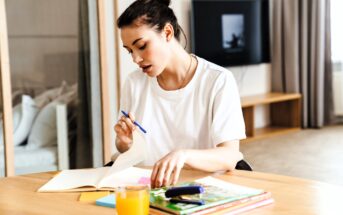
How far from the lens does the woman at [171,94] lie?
1.78 m

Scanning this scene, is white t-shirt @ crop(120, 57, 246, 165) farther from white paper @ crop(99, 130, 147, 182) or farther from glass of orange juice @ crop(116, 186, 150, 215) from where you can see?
glass of orange juice @ crop(116, 186, 150, 215)

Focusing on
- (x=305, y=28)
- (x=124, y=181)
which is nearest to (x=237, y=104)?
(x=124, y=181)

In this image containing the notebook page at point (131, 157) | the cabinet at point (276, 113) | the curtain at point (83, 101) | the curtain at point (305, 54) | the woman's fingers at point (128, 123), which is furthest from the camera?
the curtain at point (305, 54)

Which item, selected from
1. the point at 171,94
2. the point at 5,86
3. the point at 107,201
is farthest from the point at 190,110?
the point at 5,86

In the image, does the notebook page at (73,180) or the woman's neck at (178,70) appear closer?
the notebook page at (73,180)

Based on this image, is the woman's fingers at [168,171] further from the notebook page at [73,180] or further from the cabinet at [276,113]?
the cabinet at [276,113]

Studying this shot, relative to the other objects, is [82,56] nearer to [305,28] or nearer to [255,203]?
[255,203]

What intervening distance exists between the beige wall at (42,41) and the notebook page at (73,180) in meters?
1.53

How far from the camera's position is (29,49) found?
314 cm

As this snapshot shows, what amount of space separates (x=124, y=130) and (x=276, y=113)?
453 cm

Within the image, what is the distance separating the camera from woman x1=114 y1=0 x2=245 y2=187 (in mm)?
1782

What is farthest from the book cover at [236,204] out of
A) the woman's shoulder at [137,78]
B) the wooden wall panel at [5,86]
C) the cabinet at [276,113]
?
the cabinet at [276,113]

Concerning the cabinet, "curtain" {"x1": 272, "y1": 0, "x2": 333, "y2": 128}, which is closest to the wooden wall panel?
the cabinet

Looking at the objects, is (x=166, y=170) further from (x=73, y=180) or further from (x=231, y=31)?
(x=231, y=31)
